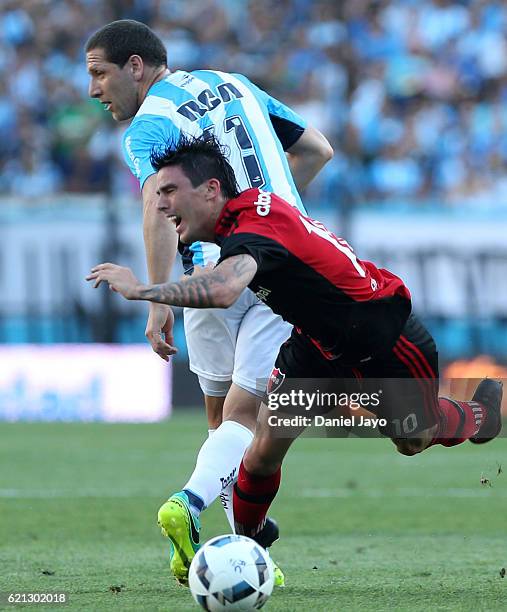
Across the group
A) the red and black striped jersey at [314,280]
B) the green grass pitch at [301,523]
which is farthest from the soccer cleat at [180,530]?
the red and black striped jersey at [314,280]

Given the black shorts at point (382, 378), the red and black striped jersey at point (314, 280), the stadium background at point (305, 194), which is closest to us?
the red and black striped jersey at point (314, 280)

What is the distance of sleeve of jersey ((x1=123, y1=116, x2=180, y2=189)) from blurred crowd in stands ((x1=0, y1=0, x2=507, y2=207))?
10.5m

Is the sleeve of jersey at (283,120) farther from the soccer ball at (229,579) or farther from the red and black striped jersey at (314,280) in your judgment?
the soccer ball at (229,579)

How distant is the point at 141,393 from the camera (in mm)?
14531

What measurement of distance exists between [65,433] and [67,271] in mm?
2991

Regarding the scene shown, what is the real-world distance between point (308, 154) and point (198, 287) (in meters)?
1.75

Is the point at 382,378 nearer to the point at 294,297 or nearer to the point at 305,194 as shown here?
the point at 294,297

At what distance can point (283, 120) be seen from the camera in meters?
5.23

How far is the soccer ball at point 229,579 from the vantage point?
3.90 meters

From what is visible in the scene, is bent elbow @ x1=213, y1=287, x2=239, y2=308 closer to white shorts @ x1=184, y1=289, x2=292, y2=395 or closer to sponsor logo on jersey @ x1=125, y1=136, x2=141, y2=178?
white shorts @ x1=184, y1=289, x2=292, y2=395

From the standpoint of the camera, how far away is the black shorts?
4.48 m

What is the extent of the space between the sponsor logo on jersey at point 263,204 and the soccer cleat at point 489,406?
1412 mm

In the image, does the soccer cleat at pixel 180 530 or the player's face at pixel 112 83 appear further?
the player's face at pixel 112 83

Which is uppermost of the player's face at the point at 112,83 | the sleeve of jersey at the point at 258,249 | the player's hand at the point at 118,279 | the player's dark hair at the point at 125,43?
the player's dark hair at the point at 125,43
